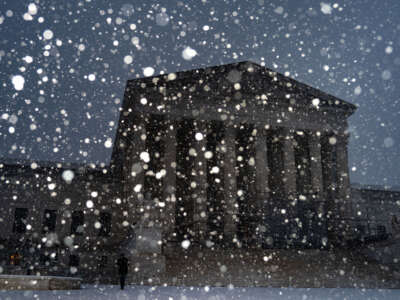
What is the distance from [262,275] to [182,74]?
45.8 feet

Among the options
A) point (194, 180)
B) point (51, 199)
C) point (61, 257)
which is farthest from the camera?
point (51, 199)

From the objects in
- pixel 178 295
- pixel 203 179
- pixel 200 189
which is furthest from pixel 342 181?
pixel 178 295

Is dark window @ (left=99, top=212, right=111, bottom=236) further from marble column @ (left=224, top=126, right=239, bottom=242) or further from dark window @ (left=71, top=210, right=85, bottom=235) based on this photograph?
marble column @ (left=224, top=126, right=239, bottom=242)

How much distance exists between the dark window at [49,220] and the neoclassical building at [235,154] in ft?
24.3

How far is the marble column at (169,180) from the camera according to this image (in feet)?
79.0

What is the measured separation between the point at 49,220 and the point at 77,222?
2.05m

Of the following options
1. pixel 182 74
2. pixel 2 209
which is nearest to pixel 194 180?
pixel 182 74

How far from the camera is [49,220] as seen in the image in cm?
3045

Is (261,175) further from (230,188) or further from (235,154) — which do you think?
(235,154)

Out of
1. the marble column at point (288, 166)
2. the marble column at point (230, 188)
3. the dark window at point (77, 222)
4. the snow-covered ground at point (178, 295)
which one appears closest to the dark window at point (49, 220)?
the dark window at point (77, 222)

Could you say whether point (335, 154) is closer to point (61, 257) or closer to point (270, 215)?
point (270, 215)

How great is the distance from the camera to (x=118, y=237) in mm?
27375

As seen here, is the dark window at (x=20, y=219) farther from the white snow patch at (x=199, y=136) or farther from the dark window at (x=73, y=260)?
the white snow patch at (x=199, y=136)

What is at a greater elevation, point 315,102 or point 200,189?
point 315,102
